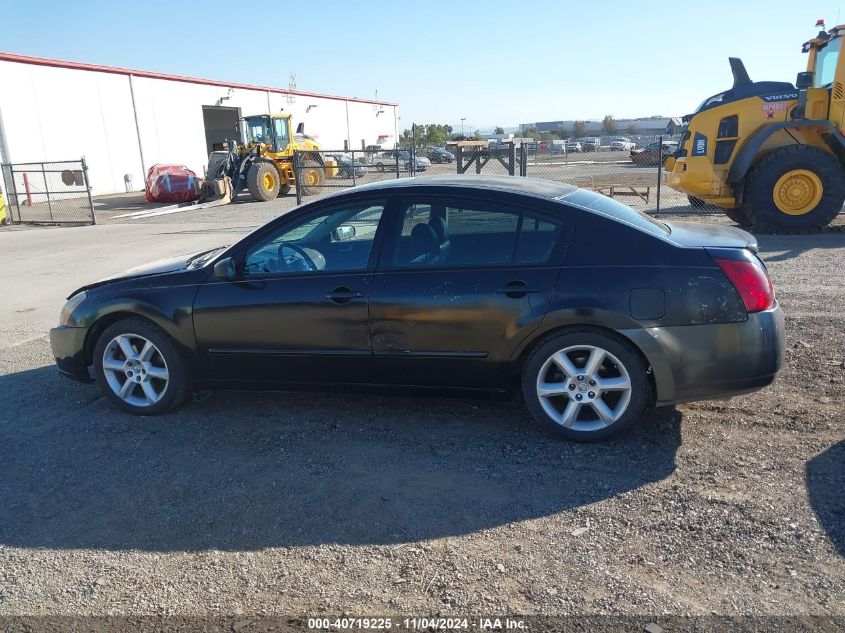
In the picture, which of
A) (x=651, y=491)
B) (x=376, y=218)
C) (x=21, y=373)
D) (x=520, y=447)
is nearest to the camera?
(x=651, y=491)

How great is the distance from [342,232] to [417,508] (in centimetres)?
197

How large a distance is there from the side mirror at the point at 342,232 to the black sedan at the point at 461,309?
0.05ft

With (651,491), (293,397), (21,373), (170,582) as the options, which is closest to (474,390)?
(651,491)

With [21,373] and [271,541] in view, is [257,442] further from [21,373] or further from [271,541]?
[21,373]

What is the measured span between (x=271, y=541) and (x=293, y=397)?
192 cm

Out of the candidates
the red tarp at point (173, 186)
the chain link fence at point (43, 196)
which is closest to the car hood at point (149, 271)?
the chain link fence at point (43, 196)

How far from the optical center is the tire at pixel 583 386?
13.1 feet

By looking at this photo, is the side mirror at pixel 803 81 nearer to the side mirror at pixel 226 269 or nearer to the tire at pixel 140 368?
the side mirror at pixel 226 269

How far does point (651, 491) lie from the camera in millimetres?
3582

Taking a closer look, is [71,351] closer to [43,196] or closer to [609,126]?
[43,196]

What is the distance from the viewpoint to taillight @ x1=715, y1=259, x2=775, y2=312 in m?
3.87

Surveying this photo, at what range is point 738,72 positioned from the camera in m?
12.4

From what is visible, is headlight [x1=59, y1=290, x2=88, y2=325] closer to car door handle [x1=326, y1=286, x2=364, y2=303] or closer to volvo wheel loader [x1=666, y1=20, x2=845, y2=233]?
car door handle [x1=326, y1=286, x2=364, y2=303]

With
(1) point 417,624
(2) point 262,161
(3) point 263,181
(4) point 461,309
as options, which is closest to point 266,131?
(2) point 262,161
